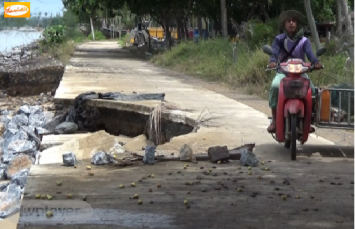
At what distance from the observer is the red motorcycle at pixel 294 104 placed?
23.5 ft

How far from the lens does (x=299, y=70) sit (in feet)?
23.3

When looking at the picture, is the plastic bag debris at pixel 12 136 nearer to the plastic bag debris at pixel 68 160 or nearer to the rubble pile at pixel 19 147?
the rubble pile at pixel 19 147

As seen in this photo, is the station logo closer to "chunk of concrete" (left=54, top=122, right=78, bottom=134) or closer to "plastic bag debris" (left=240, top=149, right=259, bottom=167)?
"chunk of concrete" (left=54, top=122, right=78, bottom=134)

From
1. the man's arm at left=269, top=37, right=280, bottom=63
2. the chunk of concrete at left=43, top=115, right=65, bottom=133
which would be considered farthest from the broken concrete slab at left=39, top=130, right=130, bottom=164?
the chunk of concrete at left=43, top=115, right=65, bottom=133

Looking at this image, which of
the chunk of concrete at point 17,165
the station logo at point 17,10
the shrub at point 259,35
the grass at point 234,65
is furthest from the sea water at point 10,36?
the chunk of concrete at point 17,165

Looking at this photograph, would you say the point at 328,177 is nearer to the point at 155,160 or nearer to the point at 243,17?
the point at 155,160

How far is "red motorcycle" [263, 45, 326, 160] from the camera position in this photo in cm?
715

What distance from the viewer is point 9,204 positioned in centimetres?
738

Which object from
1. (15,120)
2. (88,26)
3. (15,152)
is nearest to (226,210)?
(15,152)

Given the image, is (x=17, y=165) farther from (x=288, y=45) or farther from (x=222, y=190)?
(x=222, y=190)

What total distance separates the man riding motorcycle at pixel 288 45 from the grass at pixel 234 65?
6.20ft

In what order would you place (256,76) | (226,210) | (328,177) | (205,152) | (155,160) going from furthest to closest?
(256,76) < (205,152) < (155,160) < (328,177) < (226,210)

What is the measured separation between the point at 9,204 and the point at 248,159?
273 cm

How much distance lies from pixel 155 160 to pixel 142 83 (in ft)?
32.1
